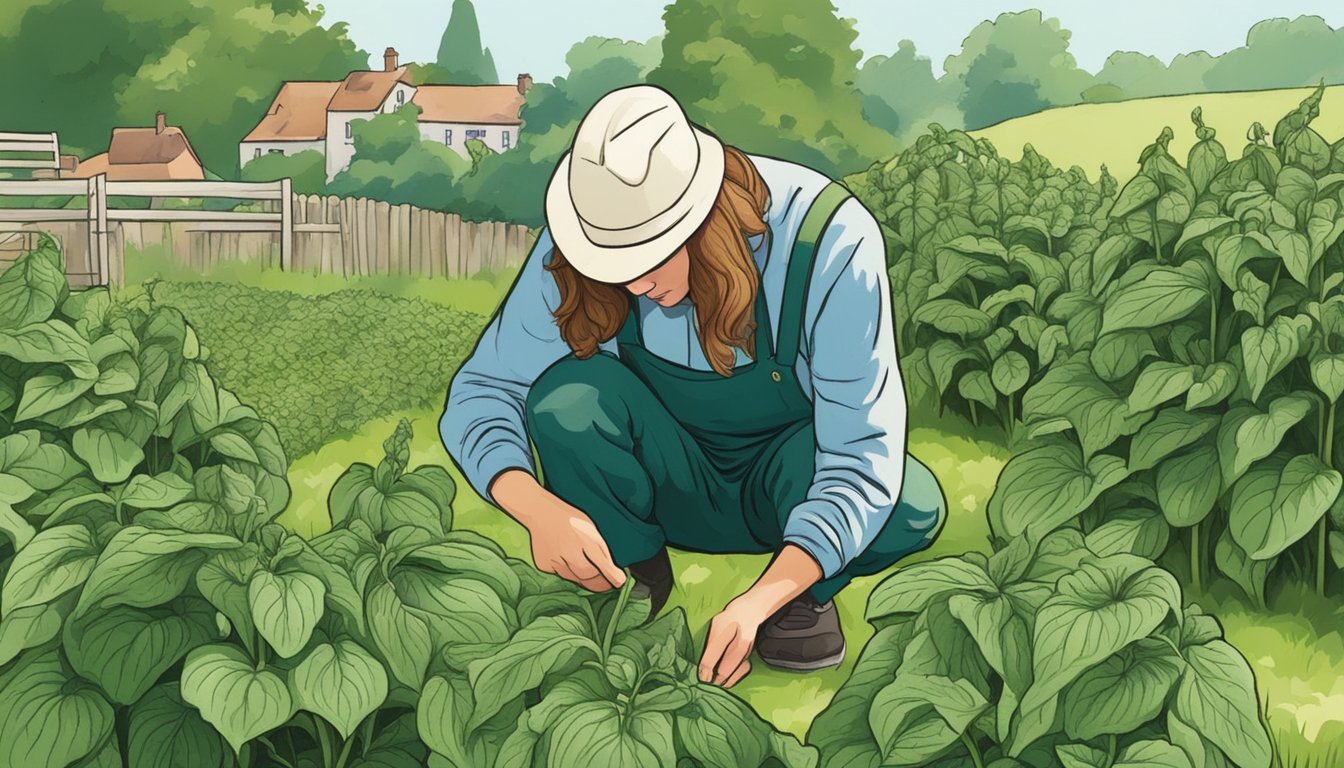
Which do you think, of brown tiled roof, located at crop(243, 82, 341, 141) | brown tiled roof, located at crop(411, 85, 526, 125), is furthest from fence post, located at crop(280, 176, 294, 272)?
brown tiled roof, located at crop(411, 85, 526, 125)

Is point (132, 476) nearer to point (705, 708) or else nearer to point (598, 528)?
A: point (598, 528)

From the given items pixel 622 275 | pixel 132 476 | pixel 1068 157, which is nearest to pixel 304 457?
pixel 132 476

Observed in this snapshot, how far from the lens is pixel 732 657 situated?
5.98 ft

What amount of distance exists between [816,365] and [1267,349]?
88cm

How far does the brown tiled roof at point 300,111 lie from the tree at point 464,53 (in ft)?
0.90

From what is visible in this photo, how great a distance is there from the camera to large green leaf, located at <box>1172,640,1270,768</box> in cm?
155

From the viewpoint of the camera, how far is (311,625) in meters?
1.60

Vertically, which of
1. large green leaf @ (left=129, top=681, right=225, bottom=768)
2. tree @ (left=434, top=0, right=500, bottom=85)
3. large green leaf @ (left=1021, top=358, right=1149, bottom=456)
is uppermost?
tree @ (left=434, top=0, right=500, bottom=85)

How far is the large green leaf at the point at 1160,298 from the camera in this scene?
236cm

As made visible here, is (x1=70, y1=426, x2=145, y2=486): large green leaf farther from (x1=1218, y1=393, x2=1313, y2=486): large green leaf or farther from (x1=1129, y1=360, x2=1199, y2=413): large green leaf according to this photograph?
(x1=1218, y1=393, x2=1313, y2=486): large green leaf

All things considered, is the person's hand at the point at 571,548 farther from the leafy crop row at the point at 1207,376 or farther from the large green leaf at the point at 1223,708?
the large green leaf at the point at 1223,708

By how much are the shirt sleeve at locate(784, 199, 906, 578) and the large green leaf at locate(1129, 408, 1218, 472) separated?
62 centimetres

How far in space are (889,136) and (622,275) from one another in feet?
3.60

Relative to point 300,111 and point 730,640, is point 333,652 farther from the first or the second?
point 300,111
